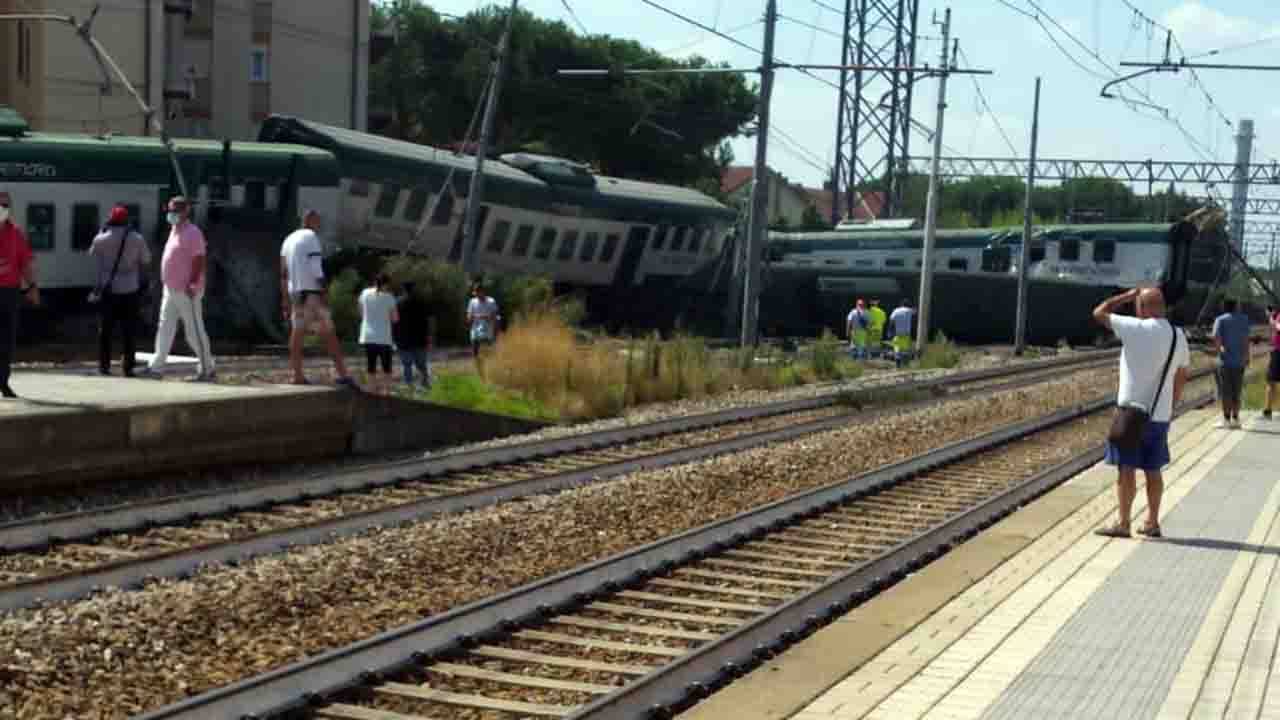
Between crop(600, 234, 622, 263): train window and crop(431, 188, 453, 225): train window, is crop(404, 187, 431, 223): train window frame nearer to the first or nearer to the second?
crop(431, 188, 453, 225): train window

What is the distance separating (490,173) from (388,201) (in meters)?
3.89

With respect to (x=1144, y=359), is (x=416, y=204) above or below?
above

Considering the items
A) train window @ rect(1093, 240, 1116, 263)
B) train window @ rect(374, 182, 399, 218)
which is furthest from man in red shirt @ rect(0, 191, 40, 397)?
train window @ rect(1093, 240, 1116, 263)

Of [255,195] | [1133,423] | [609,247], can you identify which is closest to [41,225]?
[255,195]

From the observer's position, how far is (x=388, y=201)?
40.2 metres

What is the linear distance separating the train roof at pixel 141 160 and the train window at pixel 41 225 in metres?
0.49

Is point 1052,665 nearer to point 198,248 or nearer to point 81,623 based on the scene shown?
point 81,623

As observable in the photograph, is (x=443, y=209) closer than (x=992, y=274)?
Yes

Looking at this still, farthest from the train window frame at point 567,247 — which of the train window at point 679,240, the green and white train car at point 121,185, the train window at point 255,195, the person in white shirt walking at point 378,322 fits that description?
the person in white shirt walking at point 378,322

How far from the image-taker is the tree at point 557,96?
80750 millimetres

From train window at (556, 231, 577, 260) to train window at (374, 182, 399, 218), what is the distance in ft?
22.5

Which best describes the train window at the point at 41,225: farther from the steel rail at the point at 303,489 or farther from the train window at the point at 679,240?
the train window at the point at 679,240

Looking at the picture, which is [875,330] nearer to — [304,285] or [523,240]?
[523,240]

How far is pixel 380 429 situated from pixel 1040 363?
29.2m
